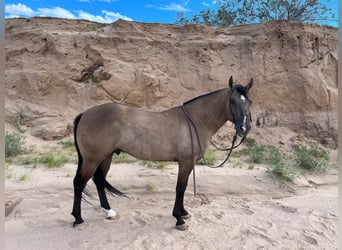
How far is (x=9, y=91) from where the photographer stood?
8680 mm

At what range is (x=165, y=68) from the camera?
956 cm

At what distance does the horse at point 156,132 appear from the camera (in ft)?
10.9

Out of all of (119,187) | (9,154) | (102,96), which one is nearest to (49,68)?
(102,96)

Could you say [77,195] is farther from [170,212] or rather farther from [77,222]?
[170,212]

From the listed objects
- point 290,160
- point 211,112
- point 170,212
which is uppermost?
point 211,112

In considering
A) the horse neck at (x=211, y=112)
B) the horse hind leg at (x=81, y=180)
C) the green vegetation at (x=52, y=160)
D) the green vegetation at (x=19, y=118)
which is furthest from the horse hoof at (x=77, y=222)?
the green vegetation at (x=19, y=118)

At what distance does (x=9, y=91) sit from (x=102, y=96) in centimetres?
288

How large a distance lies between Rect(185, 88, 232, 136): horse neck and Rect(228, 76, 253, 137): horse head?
15 cm

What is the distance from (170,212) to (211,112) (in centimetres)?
155

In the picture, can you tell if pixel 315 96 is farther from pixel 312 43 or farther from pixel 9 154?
pixel 9 154

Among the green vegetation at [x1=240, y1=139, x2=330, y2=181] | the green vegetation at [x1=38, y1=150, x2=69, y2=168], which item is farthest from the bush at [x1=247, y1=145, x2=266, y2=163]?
the green vegetation at [x1=38, y1=150, x2=69, y2=168]

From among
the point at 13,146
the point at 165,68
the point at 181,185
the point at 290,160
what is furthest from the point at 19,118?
the point at 290,160

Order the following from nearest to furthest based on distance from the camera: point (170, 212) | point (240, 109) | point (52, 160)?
point (240, 109)
point (170, 212)
point (52, 160)

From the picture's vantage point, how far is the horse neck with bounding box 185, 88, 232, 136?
140 inches
